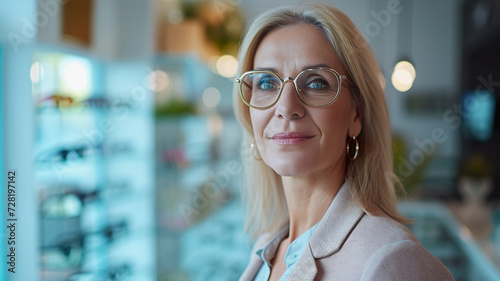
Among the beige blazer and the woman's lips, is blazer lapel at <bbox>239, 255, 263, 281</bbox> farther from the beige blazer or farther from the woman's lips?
the woman's lips

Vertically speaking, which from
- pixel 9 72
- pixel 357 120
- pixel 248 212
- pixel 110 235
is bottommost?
pixel 110 235

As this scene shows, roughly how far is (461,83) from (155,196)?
4.41 metres

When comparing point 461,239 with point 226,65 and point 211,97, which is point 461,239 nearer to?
point 226,65

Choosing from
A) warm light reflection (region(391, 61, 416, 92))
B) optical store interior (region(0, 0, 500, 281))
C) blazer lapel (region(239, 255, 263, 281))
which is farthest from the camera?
warm light reflection (region(391, 61, 416, 92))

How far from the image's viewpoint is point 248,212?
4.56ft

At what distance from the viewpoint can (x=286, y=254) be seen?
1.07 m

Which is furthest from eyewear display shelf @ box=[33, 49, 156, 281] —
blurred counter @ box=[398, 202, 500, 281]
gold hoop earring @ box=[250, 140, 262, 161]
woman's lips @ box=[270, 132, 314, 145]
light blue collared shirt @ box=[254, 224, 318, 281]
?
blurred counter @ box=[398, 202, 500, 281]

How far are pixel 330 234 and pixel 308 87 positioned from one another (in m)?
0.30

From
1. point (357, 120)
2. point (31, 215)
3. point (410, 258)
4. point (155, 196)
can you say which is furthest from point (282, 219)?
point (155, 196)

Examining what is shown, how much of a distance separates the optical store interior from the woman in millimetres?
365

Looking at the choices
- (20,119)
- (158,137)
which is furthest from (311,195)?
(158,137)

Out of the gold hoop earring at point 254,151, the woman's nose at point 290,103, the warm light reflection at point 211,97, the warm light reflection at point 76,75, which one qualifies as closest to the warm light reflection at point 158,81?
the warm light reflection at point 76,75

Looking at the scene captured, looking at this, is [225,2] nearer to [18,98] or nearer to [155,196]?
[155,196]

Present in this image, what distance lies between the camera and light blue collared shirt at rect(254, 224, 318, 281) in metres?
1.03
